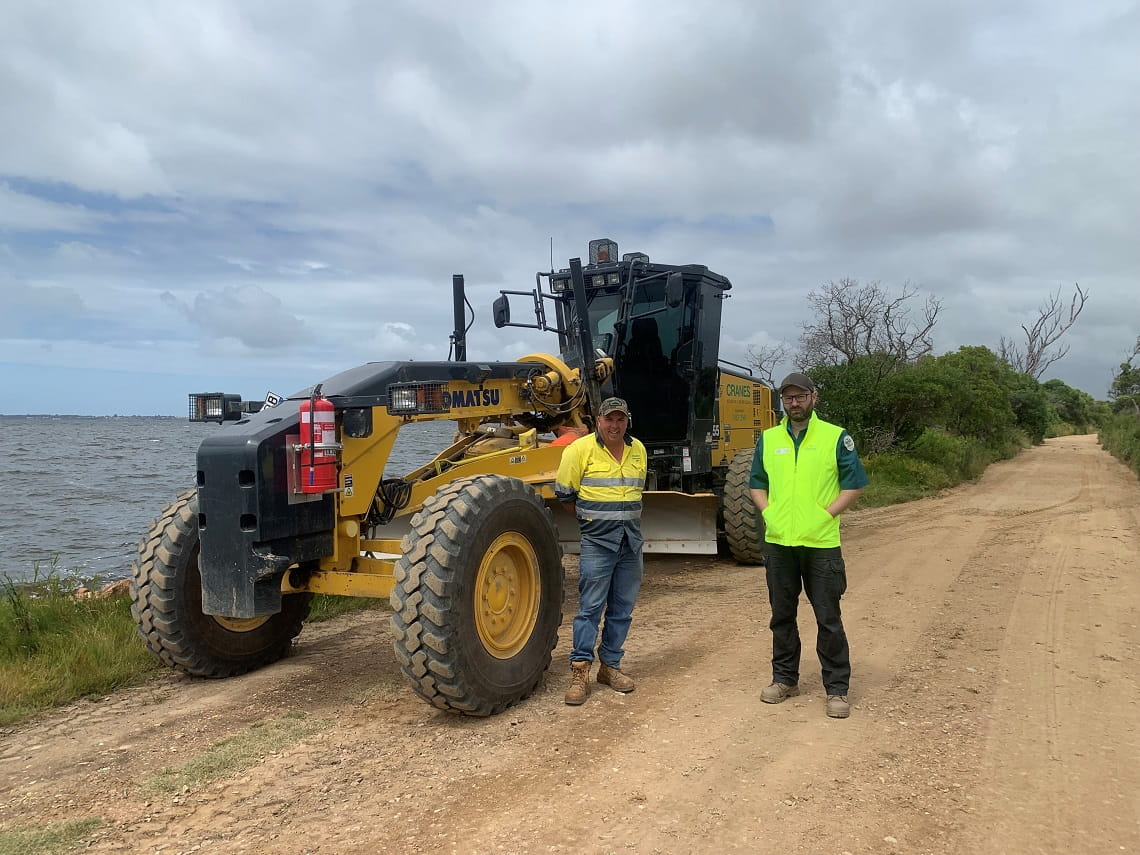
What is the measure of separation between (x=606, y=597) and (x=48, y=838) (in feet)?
9.27

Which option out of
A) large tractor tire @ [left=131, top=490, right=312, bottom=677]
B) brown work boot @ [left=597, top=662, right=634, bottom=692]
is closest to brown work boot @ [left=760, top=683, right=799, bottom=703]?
brown work boot @ [left=597, top=662, right=634, bottom=692]

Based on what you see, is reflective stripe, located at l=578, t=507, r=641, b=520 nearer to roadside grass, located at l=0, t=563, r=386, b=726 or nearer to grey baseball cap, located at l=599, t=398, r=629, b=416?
grey baseball cap, located at l=599, t=398, r=629, b=416

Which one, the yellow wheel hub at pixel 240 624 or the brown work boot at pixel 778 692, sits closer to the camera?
the brown work boot at pixel 778 692

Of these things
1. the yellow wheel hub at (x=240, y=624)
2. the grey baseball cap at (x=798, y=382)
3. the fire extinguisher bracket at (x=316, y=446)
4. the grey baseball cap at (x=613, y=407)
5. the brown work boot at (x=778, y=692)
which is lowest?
the brown work boot at (x=778, y=692)

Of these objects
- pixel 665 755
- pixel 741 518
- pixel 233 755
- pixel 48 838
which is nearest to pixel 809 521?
pixel 665 755

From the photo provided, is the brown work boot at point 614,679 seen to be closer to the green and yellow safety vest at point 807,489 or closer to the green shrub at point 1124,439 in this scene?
the green and yellow safety vest at point 807,489

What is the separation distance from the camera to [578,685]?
4723 mm

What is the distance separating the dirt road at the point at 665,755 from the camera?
3264 mm

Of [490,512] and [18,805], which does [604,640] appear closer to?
[490,512]

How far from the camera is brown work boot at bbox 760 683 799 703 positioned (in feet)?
15.3

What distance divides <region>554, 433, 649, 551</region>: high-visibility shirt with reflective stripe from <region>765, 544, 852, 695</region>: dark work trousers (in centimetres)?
81

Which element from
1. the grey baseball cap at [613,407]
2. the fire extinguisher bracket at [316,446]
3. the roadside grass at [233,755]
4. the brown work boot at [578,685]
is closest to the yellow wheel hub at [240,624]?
the roadside grass at [233,755]

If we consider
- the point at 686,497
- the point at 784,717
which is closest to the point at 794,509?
the point at 784,717

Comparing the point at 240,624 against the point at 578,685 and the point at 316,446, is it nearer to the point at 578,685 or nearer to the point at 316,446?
the point at 316,446
